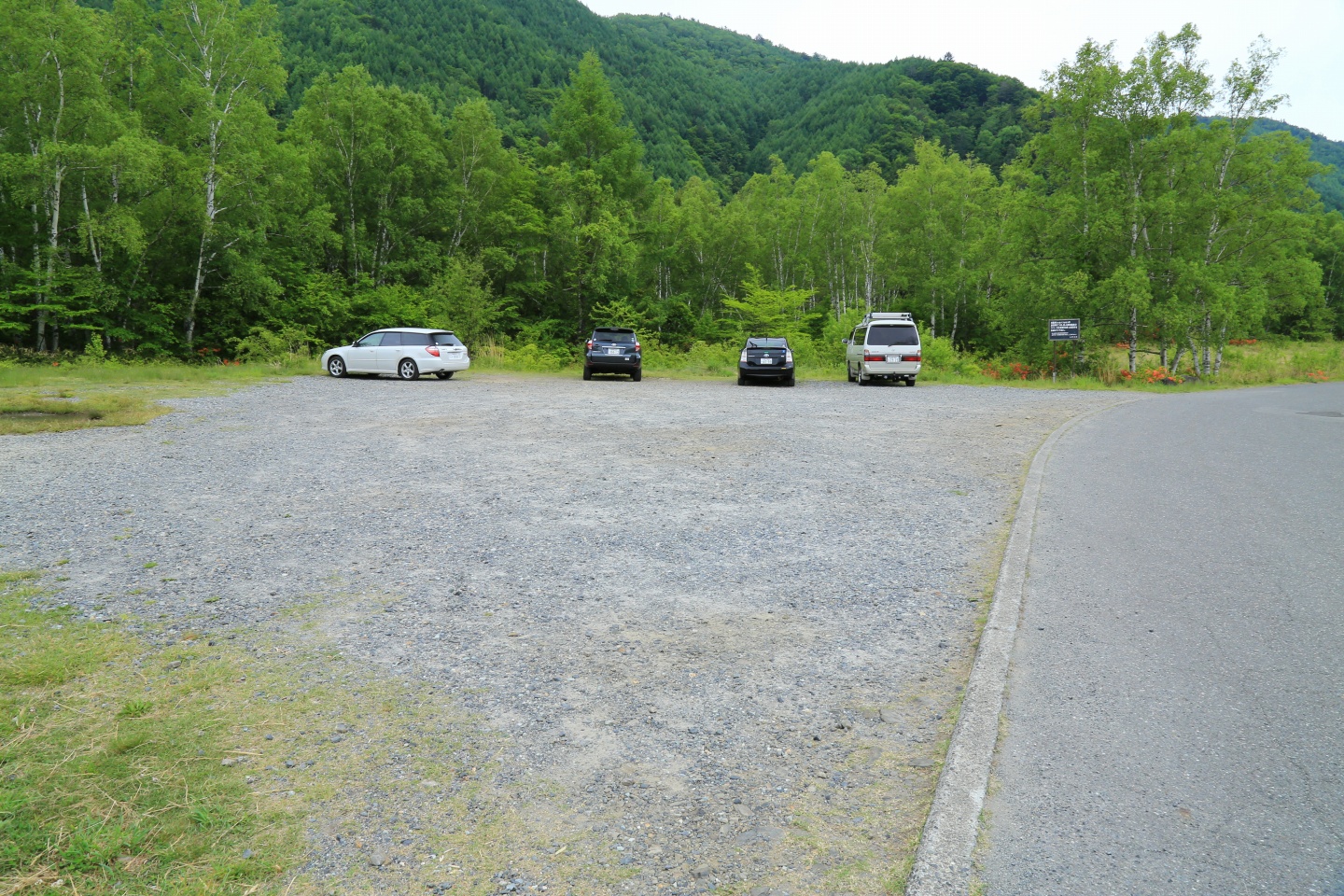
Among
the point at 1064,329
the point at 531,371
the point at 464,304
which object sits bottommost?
the point at 531,371

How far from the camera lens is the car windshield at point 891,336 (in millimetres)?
26797

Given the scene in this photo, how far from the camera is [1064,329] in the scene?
2941 centimetres

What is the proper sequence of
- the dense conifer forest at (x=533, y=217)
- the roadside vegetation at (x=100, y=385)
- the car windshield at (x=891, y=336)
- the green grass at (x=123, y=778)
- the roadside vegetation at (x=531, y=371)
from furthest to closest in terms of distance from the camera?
the dense conifer forest at (x=533, y=217) → the car windshield at (x=891, y=336) → the roadside vegetation at (x=531, y=371) → the roadside vegetation at (x=100, y=385) → the green grass at (x=123, y=778)

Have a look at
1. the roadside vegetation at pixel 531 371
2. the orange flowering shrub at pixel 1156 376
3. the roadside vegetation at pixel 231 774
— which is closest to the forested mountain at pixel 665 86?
the roadside vegetation at pixel 531 371

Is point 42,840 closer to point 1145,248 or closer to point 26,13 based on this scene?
point 26,13

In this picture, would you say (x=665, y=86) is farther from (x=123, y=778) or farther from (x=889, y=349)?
(x=123, y=778)

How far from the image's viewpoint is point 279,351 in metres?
32.2

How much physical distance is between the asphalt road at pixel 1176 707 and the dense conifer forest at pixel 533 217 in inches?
1055

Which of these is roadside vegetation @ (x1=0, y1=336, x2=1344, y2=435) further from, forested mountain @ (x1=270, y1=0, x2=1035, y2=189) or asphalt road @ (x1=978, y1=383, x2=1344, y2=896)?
forested mountain @ (x1=270, y1=0, x2=1035, y2=189)

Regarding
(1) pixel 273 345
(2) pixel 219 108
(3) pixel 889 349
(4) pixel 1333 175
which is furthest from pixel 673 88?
(3) pixel 889 349

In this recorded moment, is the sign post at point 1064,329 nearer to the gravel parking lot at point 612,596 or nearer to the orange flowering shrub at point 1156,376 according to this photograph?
the orange flowering shrub at point 1156,376

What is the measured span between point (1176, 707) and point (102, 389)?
23.7 m

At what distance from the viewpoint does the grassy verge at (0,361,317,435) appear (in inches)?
572

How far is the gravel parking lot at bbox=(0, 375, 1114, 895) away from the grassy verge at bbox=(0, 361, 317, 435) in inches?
91.4
